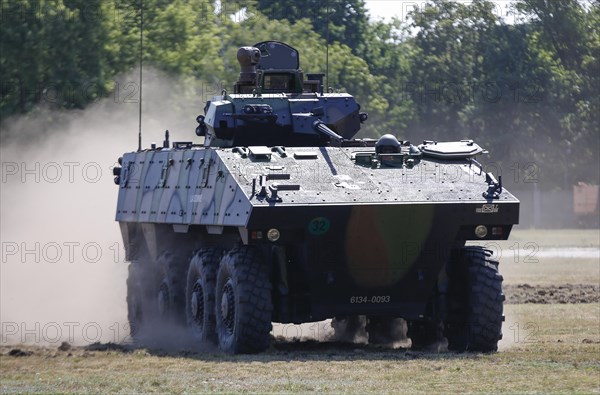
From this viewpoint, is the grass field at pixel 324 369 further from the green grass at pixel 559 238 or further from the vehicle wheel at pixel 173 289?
the green grass at pixel 559 238

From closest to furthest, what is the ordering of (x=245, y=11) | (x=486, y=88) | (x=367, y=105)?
(x=245, y=11), (x=367, y=105), (x=486, y=88)

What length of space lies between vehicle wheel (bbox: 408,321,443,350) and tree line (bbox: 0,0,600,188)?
20.6m

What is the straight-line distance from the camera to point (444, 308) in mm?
19094

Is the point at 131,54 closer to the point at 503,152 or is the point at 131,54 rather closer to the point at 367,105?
the point at 367,105

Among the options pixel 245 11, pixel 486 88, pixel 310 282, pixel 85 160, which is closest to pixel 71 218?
pixel 85 160

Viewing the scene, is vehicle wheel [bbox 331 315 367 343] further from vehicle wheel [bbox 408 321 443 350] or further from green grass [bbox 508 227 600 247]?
green grass [bbox 508 227 600 247]

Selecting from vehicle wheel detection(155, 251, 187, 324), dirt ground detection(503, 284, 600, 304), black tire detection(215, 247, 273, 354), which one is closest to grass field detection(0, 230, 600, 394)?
black tire detection(215, 247, 273, 354)

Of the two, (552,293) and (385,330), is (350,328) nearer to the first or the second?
(385,330)

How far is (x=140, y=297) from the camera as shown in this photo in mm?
24469

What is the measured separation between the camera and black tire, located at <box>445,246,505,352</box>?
18.4 m

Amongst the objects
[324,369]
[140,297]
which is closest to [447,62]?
[140,297]

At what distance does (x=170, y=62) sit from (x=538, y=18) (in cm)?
2750

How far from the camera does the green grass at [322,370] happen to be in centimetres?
1473

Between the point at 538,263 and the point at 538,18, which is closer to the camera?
the point at 538,263
